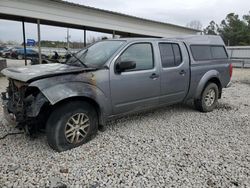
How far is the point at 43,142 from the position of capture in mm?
3857

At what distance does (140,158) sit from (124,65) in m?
1.53

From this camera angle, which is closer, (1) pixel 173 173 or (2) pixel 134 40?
(1) pixel 173 173

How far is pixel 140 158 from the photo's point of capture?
3.38 metres

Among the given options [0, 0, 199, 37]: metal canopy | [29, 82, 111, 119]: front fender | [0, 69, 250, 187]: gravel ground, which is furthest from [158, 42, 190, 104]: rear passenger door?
[0, 0, 199, 37]: metal canopy

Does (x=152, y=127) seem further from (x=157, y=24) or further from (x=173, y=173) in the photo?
(x=157, y=24)

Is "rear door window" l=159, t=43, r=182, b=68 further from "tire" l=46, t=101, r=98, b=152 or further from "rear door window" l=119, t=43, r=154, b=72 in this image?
"tire" l=46, t=101, r=98, b=152

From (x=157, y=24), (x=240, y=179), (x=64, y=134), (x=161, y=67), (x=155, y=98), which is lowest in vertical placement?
(x=240, y=179)

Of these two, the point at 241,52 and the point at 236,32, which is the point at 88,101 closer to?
the point at 241,52

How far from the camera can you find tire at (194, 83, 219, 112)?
566 centimetres

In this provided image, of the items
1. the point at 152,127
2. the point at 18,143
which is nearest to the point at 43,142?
the point at 18,143

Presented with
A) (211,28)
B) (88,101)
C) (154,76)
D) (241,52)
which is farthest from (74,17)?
(211,28)

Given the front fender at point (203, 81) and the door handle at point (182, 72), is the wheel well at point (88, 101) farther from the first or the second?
the front fender at point (203, 81)

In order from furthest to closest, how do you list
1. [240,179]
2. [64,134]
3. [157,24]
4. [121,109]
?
1. [157,24]
2. [121,109]
3. [64,134]
4. [240,179]

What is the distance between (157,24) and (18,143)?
18066 mm
